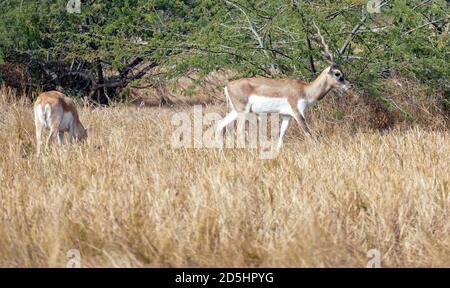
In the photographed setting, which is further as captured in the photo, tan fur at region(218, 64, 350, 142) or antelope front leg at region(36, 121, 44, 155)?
tan fur at region(218, 64, 350, 142)

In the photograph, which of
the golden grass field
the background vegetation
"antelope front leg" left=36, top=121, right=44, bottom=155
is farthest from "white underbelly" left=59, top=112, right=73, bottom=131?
the golden grass field

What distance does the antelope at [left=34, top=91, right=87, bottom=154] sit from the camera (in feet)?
29.9

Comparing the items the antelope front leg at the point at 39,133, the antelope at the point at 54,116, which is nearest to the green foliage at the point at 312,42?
the antelope at the point at 54,116

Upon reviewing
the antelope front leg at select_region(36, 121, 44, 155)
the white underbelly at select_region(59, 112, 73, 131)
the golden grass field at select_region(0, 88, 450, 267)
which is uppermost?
the white underbelly at select_region(59, 112, 73, 131)

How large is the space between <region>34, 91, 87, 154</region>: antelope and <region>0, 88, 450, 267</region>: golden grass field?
1.32m

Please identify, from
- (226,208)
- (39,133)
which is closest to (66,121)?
(39,133)

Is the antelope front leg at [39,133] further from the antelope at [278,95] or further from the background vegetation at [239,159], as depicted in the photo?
the antelope at [278,95]

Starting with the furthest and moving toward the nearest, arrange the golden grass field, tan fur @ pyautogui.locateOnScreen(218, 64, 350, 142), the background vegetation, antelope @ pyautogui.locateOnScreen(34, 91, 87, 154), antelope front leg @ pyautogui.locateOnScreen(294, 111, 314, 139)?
tan fur @ pyautogui.locateOnScreen(218, 64, 350, 142) → antelope front leg @ pyautogui.locateOnScreen(294, 111, 314, 139) → antelope @ pyautogui.locateOnScreen(34, 91, 87, 154) → the background vegetation → the golden grass field

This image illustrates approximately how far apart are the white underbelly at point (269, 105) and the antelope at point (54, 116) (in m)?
2.27

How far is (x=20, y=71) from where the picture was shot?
14938 millimetres

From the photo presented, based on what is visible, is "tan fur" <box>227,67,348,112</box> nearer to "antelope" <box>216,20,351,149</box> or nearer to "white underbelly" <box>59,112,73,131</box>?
"antelope" <box>216,20,351,149</box>

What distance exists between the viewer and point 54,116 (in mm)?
9125

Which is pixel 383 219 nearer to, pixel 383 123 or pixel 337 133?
pixel 337 133

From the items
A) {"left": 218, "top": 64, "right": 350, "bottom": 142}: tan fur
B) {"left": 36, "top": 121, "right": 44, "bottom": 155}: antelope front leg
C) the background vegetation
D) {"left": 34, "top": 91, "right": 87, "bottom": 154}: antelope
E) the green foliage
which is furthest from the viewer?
the green foliage
